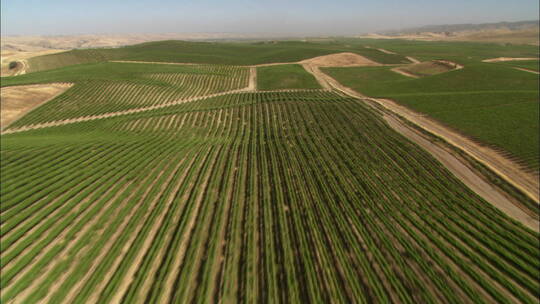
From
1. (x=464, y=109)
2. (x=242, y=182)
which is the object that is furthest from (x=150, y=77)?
(x=464, y=109)

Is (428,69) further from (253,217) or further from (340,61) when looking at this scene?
(253,217)

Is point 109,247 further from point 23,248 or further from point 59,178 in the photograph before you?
point 59,178

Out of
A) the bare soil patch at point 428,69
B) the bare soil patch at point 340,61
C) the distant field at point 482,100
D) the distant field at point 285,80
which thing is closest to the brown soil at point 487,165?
the distant field at point 482,100

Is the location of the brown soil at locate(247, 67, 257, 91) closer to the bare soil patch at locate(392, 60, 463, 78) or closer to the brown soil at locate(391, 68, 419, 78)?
the brown soil at locate(391, 68, 419, 78)

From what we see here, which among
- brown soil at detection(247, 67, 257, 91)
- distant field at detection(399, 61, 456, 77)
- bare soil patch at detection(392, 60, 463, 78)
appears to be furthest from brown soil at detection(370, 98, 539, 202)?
distant field at detection(399, 61, 456, 77)

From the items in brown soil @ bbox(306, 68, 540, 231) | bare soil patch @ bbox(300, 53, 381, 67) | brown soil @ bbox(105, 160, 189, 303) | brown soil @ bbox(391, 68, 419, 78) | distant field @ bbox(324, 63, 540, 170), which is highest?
bare soil patch @ bbox(300, 53, 381, 67)

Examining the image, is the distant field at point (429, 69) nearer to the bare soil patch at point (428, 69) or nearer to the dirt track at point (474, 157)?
the bare soil patch at point (428, 69)
